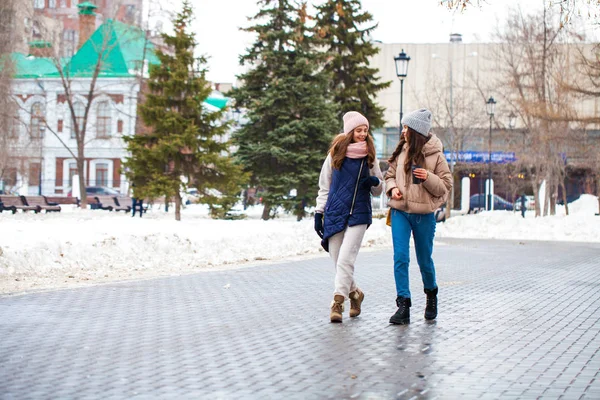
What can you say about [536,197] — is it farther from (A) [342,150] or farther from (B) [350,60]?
(A) [342,150]

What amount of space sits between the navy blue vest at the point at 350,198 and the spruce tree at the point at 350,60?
29979 millimetres

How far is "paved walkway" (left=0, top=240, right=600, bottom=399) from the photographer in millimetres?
5781

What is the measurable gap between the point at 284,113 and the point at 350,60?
5.11 m

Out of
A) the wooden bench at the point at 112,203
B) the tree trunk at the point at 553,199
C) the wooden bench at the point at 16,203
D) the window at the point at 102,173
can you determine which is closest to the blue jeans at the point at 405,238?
the wooden bench at the point at 16,203

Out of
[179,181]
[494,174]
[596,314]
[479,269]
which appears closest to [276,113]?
[179,181]

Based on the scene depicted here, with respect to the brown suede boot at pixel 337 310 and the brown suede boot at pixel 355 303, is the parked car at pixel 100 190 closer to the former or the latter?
the brown suede boot at pixel 355 303

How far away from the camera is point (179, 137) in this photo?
29.6 metres

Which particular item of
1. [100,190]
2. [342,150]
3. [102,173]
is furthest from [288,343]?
[102,173]

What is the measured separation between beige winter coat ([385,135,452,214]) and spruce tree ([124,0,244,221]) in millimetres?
21200

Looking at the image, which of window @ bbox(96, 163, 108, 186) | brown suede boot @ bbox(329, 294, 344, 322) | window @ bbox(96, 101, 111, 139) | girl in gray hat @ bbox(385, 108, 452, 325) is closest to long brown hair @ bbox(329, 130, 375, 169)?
girl in gray hat @ bbox(385, 108, 452, 325)

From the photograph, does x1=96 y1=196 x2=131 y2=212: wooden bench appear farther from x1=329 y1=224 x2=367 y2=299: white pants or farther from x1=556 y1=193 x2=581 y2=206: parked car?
x1=556 y1=193 x2=581 y2=206: parked car

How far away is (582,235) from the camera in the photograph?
29891mm

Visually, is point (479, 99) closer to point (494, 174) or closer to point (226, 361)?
point (494, 174)

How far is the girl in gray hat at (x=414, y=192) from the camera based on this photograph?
332 inches
